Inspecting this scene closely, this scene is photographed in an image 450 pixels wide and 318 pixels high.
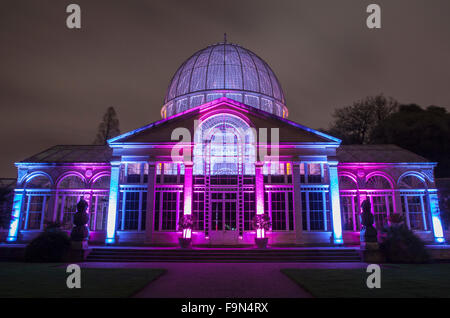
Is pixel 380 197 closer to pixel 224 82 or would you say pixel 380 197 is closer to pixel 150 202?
pixel 224 82

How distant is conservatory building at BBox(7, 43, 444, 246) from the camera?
20609 millimetres

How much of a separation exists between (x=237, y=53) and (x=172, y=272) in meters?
23.7

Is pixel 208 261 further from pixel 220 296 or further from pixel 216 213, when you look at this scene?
pixel 220 296

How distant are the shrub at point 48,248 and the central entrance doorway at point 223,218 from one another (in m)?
8.73

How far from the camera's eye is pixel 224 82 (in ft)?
91.9

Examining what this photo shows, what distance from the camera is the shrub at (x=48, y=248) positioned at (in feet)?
50.3

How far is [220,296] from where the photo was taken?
7977 millimetres

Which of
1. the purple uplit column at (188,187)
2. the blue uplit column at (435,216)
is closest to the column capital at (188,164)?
the purple uplit column at (188,187)

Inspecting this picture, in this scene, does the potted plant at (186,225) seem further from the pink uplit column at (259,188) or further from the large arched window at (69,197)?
the large arched window at (69,197)

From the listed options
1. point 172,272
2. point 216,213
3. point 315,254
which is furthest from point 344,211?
point 172,272

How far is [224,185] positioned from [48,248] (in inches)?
431

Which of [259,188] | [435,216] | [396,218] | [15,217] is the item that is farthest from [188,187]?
[435,216]
